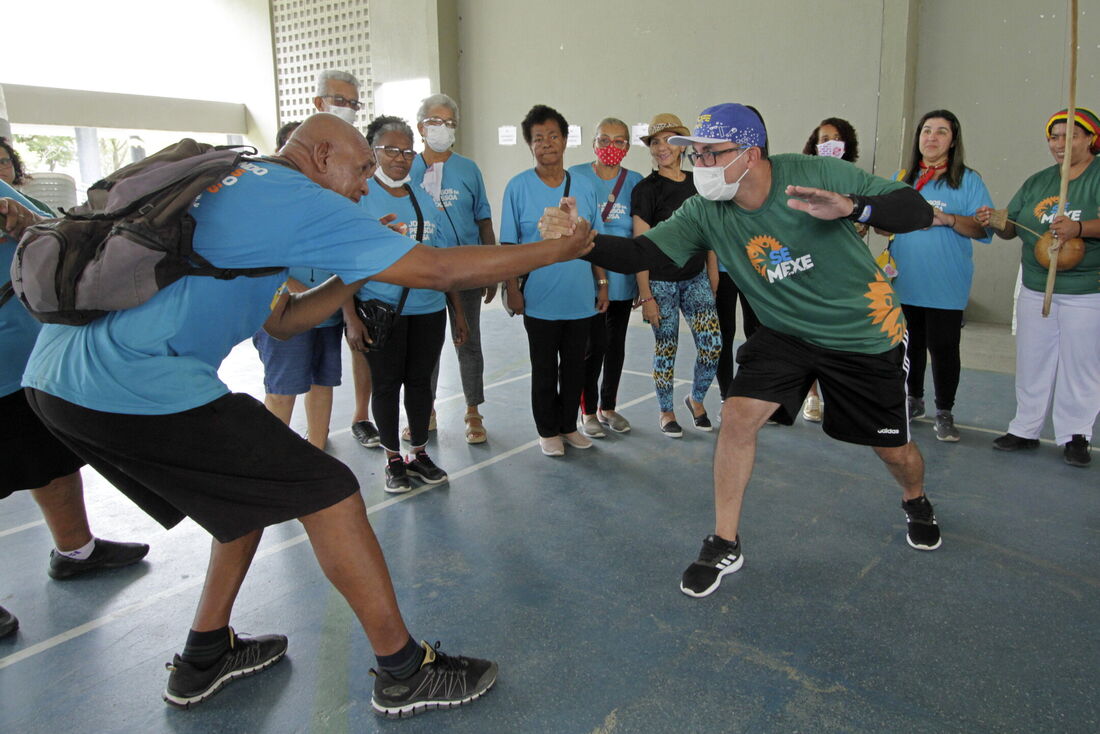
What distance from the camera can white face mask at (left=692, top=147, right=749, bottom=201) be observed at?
254cm

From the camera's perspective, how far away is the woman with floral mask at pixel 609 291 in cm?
417

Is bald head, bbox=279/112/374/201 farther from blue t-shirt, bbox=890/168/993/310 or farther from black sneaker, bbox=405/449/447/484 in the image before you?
blue t-shirt, bbox=890/168/993/310

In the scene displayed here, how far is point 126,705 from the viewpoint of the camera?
208 centimetres

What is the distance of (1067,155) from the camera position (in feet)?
11.4

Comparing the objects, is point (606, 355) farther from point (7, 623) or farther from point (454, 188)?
point (7, 623)

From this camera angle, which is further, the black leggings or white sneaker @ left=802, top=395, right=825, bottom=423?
white sneaker @ left=802, top=395, right=825, bottom=423

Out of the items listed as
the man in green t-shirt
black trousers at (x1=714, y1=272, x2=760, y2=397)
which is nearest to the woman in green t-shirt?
black trousers at (x1=714, y1=272, x2=760, y2=397)

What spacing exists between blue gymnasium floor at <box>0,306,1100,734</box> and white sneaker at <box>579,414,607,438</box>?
0.48 meters

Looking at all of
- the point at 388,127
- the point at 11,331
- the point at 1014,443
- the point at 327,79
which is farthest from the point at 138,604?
the point at 1014,443

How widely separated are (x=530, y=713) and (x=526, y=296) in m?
2.29

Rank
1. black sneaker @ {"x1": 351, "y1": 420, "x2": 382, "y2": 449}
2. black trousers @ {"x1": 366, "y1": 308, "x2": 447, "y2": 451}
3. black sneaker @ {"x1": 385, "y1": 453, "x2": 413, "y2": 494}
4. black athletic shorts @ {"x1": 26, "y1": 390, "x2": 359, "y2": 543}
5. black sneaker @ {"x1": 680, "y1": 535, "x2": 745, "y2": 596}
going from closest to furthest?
1. black athletic shorts @ {"x1": 26, "y1": 390, "x2": 359, "y2": 543}
2. black sneaker @ {"x1": 680, "y1": 535, "x2": 745, "y2": 596}
3. black trousers @ {"x1": 366, "y1": 308, "x2": 447, "y2": 451}
4. black sneaker @ {"x1": 385, "y1": 453, "x2": 413, "y2": 494}
5. black sneaker @ {"x1": 351, "y1": 420, "x2": 382, "y2": 449}

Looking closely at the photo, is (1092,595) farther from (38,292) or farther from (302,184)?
(38,292)

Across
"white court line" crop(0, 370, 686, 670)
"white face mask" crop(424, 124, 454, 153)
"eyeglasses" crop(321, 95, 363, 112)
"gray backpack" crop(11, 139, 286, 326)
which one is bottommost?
"white court line" crop(0, 370, 686, 670)

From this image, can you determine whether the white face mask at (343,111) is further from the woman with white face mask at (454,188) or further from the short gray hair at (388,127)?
the short gray hair at (388,127)
